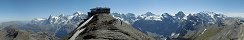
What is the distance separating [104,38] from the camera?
72.7ft

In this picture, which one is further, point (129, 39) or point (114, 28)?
point (114, 28)

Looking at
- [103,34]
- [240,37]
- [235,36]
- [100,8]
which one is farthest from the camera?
[235,36]

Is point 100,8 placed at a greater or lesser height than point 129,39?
greater

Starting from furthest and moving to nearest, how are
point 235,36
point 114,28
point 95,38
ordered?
point 235,36 < point 114,28 < point 95,38

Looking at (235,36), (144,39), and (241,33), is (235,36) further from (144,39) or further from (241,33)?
(144,39)

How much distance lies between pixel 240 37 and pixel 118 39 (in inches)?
5386

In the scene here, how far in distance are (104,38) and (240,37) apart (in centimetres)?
13717

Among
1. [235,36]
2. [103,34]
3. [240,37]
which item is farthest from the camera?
[235,36]

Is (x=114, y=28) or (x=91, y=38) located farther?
(x=114, y=28)

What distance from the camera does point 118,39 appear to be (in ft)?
73.2

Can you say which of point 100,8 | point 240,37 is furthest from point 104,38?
point 240,37

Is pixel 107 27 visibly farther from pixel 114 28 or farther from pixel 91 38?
pixel 91 38

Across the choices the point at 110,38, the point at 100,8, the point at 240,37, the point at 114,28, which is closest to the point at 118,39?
the point at 110,38

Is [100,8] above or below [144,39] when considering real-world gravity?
above
